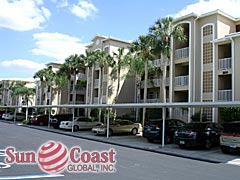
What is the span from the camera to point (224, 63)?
23844mm

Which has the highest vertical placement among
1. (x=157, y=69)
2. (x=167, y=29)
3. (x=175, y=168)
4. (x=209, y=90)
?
(x=167, y=29)

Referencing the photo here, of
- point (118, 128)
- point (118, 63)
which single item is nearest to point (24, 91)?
point (118, 63)

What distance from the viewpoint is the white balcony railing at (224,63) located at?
77.1 ft

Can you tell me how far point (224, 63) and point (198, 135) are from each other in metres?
11.0

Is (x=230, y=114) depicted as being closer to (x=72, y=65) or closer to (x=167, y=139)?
(x=167, y=139)

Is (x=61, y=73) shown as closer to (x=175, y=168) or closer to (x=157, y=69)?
(x=157, y=69)

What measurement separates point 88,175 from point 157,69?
2196cm

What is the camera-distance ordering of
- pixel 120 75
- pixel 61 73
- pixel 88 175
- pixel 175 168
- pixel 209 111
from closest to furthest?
1. pixel 88 175
2. pixel 175 168
3. pixel 209 111
4. pixel 120 75
5. pixel 61 73

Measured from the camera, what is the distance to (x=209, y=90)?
24875 mm

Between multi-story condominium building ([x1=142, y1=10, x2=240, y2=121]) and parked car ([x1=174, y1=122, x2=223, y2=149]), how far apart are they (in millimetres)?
7551

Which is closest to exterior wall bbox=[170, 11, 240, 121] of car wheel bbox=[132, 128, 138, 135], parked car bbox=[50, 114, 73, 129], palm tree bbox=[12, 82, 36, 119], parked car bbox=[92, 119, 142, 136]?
car wheel bbox=[132, 128, 138, 135]

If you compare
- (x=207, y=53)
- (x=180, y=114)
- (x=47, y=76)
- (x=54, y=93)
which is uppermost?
(x=207, y=53)

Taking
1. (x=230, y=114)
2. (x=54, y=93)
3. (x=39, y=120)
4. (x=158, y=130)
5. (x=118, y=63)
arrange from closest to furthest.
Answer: (x=158, y=130)
(x=230, y=114)
(x=118, y=63)
(x=39, y=120)
(x=54, y=93)

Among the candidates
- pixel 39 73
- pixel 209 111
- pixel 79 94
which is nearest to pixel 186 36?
pixel 209 111
